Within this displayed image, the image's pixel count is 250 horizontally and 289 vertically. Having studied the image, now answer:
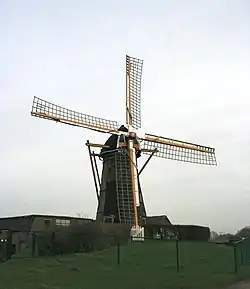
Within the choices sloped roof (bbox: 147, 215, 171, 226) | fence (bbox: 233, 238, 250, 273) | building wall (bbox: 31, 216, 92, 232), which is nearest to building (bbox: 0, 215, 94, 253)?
building wall (bbox: 31, 216, 92, 232)

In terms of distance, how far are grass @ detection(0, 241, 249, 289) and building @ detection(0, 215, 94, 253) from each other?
14.3 metres

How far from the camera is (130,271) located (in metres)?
21.9

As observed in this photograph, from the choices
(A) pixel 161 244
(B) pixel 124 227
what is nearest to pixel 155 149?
(B) pixel 124 227

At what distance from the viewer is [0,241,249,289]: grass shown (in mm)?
18500

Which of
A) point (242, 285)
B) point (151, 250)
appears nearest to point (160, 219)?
point (151, 250)

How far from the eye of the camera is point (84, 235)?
3447 cm

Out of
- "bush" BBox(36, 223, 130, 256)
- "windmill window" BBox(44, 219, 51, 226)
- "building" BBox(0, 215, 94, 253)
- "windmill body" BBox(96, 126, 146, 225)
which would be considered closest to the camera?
"bush" BBox(36, 223, 130, 256)

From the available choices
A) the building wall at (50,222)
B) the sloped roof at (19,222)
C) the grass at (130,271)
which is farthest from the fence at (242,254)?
the building wall at (50,222)

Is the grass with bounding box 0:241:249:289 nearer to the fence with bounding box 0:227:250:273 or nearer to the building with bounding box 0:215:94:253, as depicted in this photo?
the fence with bounding box 0:227:250:273

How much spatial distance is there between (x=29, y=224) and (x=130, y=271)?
25.9 metres

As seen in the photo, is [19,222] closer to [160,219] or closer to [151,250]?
[160,219]

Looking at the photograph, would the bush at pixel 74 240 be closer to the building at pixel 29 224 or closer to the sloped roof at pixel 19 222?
the building at pixel 29 224

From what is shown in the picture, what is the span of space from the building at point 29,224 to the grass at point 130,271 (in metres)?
14.3

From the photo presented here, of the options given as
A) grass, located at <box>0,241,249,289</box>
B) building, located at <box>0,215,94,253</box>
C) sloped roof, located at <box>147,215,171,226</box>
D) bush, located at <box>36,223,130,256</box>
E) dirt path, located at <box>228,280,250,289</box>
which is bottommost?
dirt path, located at <box>228,280,250,289</box>
